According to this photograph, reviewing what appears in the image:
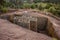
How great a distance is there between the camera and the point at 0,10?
13062 millimetres

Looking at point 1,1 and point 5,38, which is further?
point 1,1

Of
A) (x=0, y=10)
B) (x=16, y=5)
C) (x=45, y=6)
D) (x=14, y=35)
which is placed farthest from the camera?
(x=16, y=5)

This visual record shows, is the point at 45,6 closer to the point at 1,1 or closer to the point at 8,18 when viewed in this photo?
the point at 1,1

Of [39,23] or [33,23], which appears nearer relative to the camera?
[33,23]

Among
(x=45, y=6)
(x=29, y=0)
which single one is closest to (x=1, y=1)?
(x=45, y=6)

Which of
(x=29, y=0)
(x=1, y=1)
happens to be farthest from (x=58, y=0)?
(x=1, y=1)

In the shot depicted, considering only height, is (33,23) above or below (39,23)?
above

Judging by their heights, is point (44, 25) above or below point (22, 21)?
below

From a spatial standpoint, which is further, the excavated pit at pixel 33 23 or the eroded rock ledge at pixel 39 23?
the excavated pit at pixel 33 23

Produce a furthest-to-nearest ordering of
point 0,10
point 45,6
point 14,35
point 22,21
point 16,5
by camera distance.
Answer: point 16,5 < point 45,6 < point 0,10 < point 22,21 < point 14,35

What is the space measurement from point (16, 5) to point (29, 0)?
2686 millimetres

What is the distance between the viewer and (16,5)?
55.6 feet

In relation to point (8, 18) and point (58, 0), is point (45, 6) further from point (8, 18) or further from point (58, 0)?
point (8, 18)

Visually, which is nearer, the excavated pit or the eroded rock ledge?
the eroded rock ledge
